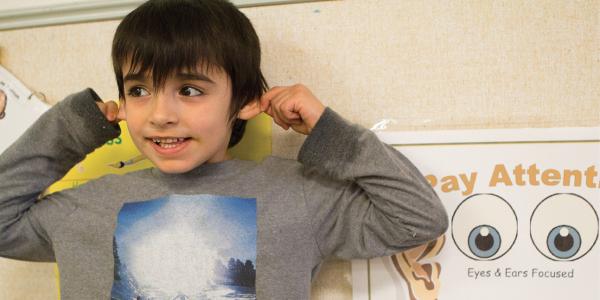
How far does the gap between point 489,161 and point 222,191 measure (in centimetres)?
38

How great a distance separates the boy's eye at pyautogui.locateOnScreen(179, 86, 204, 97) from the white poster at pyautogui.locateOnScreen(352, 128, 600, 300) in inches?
11.0

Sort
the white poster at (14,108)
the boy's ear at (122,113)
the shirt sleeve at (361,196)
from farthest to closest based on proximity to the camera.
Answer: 1. the white poster at (14,108)
2. the boy's ear at (122,113)
3. the shirt sleeve at (361,196)

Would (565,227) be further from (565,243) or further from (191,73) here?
(191,73)

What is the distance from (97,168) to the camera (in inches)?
31.1

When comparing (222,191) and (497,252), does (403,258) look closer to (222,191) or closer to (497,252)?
(497,252)

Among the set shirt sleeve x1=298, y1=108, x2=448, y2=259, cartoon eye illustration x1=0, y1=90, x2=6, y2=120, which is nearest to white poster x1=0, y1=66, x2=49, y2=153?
cartoon eye illustration x1=0, y1=90, x2=6, y2=120

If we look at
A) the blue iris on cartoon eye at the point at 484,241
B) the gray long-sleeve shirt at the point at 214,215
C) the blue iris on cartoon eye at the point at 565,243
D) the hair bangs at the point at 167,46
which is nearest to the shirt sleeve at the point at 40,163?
the gray long-sleeve shirt at the point at 214,215

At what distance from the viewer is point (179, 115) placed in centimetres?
59

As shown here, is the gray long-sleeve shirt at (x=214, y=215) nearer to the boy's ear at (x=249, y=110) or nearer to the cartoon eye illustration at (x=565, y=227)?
the boy's ear at (x=249, y=110)

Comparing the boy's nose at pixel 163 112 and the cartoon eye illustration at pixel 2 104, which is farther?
the cartoon eye illustration at pixel 2 104

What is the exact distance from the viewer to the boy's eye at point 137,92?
0.62 metres

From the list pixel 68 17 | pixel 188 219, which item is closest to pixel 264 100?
pixel 188 219

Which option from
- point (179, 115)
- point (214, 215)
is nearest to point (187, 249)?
point (214, 215)

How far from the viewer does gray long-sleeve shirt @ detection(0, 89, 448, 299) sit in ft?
1.95
